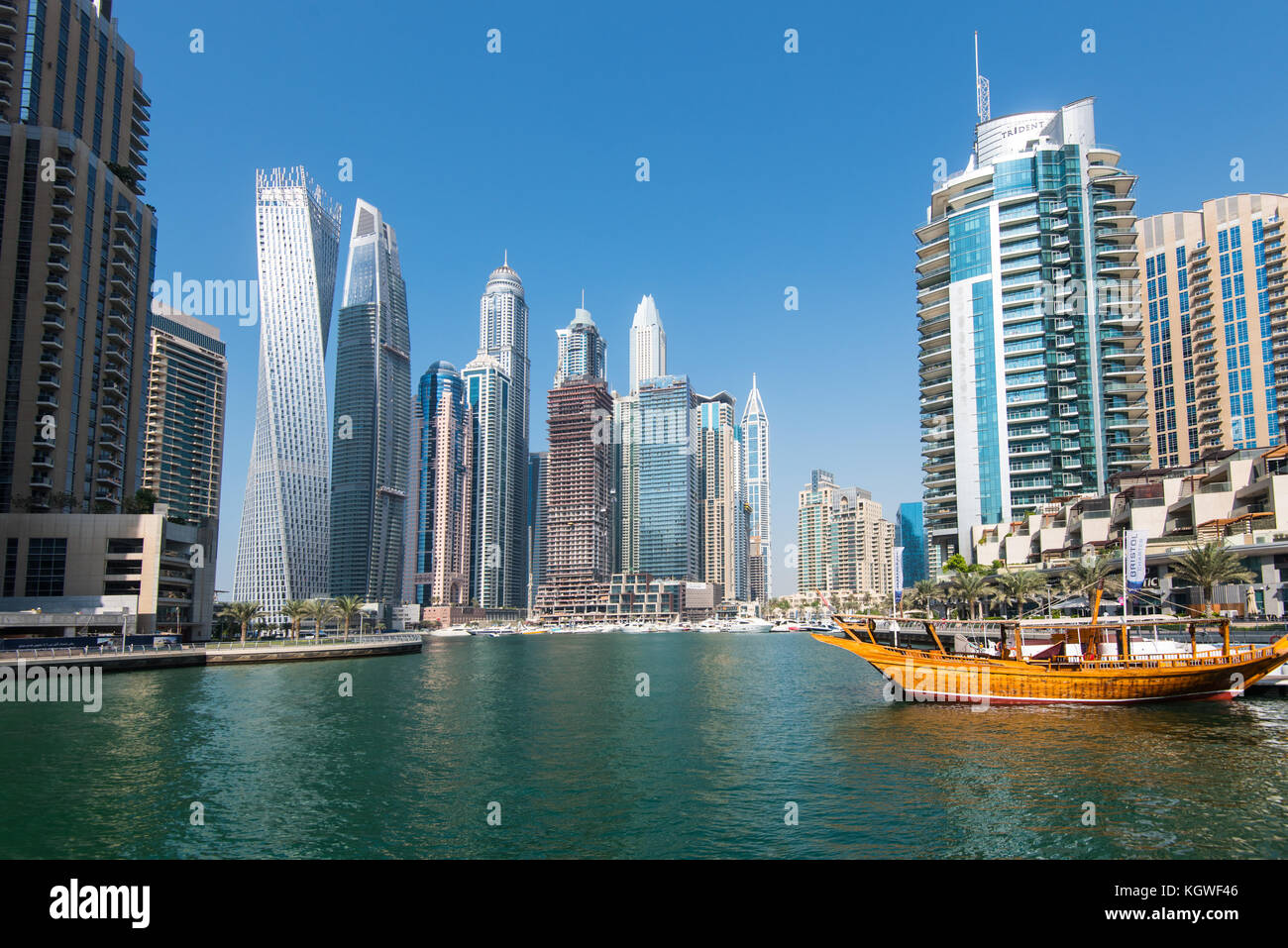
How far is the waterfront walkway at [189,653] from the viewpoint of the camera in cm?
7350

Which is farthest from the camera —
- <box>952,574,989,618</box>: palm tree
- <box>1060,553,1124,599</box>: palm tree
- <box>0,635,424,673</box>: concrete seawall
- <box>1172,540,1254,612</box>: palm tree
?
<box>952,574,989,618</box>: palm tree

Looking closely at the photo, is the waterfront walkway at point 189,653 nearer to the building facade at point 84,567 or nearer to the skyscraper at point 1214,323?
the building facade at point 84,567

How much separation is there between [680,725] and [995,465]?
320 ft

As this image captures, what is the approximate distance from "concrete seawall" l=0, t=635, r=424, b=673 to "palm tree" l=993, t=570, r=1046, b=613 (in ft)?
283

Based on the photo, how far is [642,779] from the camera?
3450 cm

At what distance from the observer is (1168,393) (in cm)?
17788

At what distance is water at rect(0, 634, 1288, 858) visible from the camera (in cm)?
2536

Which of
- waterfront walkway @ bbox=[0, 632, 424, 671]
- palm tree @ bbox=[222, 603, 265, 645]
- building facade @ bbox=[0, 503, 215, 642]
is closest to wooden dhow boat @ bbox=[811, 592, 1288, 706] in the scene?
waterfront walkway @ bbox=[0, 632, 424, 671]

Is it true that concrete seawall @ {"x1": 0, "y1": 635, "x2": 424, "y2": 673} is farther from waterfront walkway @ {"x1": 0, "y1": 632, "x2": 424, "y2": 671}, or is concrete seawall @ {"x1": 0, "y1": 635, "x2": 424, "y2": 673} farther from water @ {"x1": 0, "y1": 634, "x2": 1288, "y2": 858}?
water @ {"x1": 0, "y1": 634, "x2": 1288, "y2": 858}

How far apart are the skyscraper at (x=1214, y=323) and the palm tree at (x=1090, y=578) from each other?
72479 mm

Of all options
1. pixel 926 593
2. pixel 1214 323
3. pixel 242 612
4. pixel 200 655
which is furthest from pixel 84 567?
pixel 1214 323

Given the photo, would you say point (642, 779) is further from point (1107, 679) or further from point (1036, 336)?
point (1036, 336)

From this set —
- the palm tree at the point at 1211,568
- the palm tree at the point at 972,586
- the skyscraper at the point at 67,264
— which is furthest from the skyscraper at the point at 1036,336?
the skyscraper at the point at 67,264

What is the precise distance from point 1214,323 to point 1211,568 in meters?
126
